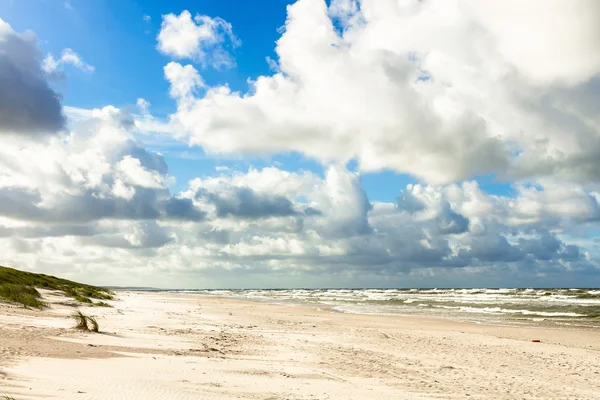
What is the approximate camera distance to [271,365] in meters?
14.6

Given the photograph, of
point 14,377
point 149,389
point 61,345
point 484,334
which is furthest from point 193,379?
point 484,334

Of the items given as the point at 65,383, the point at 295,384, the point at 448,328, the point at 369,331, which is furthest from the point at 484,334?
the point at 65,383

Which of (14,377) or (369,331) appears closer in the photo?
(14,377)

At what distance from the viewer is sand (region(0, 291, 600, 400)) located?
33.8 ft

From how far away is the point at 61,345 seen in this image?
45.9 feet

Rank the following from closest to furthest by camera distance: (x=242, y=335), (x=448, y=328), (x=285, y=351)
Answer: (x=285, y=351) → (x=242, y=335) → (x=448, y=328)

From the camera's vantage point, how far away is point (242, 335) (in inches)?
905

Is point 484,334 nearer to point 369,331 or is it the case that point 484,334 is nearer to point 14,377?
point 369,331

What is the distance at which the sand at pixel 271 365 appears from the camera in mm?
10291

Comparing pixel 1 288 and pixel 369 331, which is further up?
pixel 1 288

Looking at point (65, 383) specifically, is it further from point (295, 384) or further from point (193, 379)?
point (295, 384)

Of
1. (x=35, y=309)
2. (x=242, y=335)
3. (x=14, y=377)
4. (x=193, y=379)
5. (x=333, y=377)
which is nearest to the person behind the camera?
(x=14, y=377)

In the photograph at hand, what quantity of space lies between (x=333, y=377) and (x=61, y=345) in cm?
784

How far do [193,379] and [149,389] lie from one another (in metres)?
1.63
